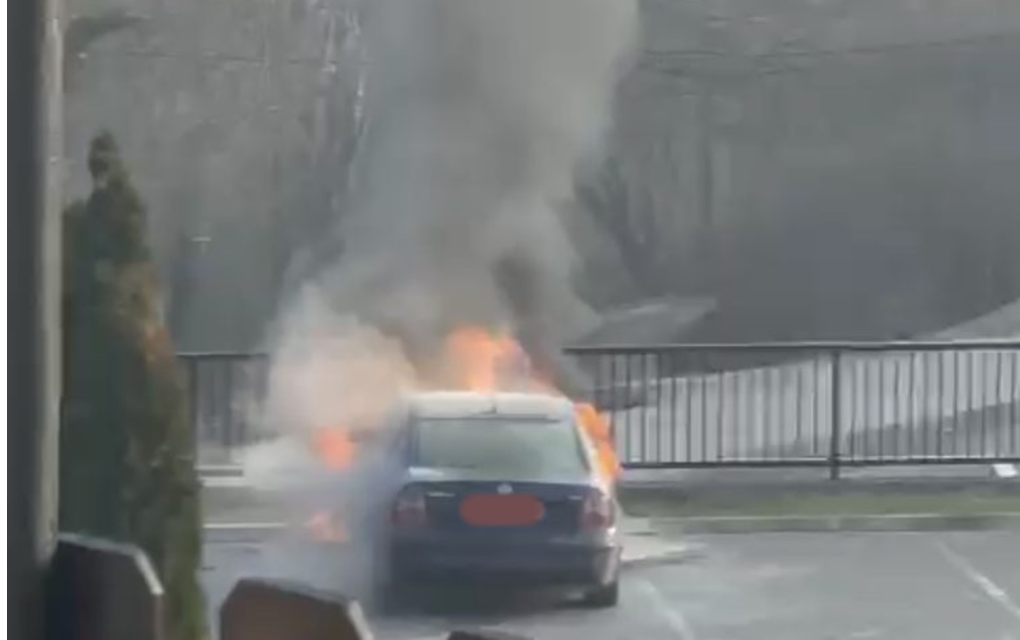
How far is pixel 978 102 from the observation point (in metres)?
9.01

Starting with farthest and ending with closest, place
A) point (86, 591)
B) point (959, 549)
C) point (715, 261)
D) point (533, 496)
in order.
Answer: point (715, 261)
point (959, 549)
point (533, 496)
point (86, 591)

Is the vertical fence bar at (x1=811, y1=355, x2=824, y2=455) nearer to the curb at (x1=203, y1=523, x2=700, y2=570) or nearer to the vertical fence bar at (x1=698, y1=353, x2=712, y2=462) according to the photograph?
the vertical fence bar at (x1=698, y1=353, x2=712, y2=462)

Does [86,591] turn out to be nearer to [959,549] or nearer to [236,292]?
[959,549]

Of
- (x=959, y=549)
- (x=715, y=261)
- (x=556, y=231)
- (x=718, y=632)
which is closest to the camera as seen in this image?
(x=718, y=632)

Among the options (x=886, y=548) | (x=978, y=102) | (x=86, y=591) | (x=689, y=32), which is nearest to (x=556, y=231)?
(x=689, y=32)

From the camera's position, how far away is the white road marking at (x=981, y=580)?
460 centimetres

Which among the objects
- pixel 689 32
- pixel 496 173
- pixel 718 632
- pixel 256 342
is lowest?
pixel 718 632

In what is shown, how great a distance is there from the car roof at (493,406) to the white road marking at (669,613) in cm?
55

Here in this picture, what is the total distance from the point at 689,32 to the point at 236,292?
8.58 feet

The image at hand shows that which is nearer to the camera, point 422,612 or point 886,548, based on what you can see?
point 422,612

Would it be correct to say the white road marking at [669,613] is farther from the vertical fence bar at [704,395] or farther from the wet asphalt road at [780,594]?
the vertical fence bar at [704,395]

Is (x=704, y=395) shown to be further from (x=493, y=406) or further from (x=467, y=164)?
(x=493, y=406)

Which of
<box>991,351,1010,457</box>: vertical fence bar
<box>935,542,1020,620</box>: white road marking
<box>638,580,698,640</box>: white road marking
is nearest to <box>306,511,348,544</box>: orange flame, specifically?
<box>638,580,698,640</box>: white road marking

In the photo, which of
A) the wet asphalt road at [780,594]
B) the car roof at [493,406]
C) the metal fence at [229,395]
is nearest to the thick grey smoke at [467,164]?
the metal fence at [229,395]
